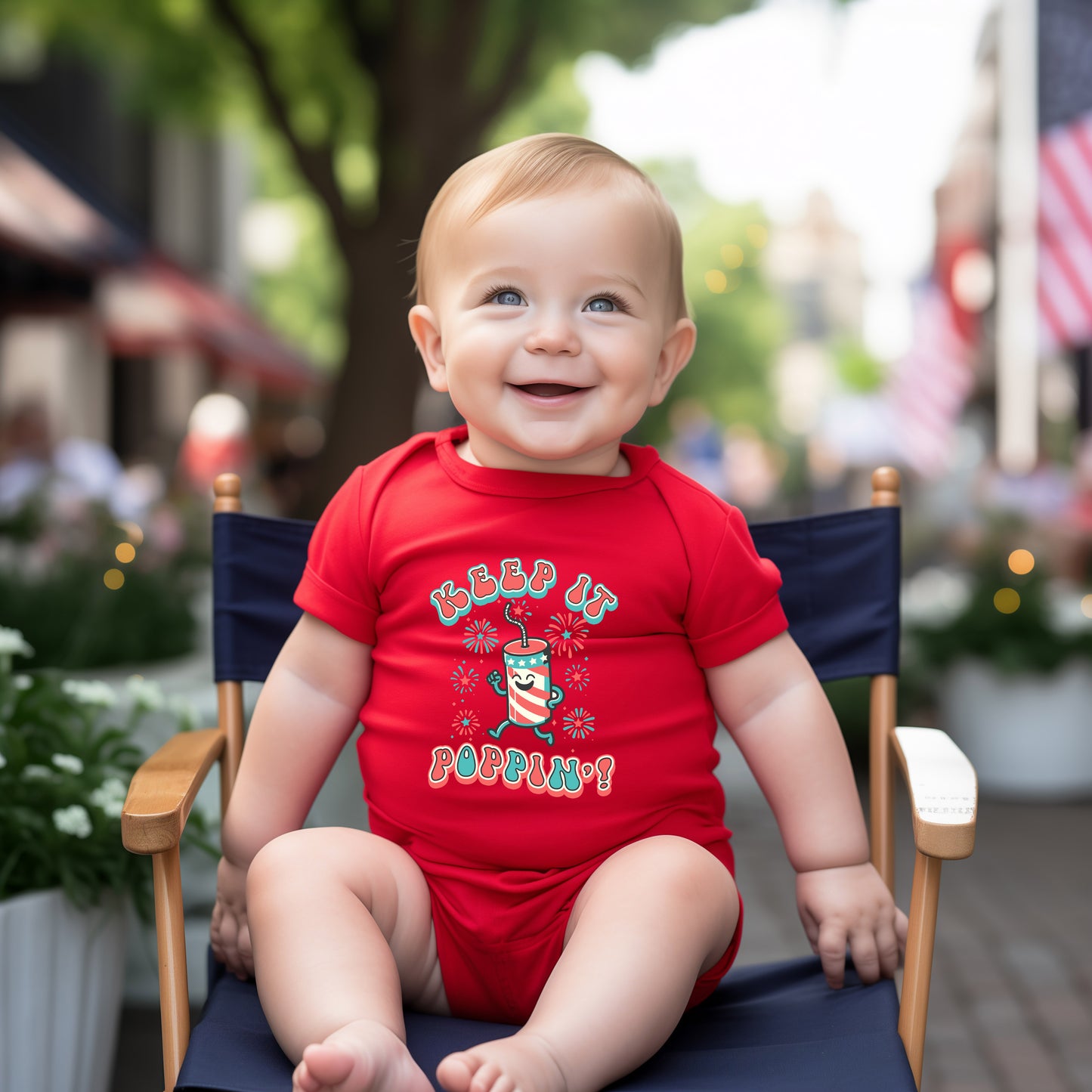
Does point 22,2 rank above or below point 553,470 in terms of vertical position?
above

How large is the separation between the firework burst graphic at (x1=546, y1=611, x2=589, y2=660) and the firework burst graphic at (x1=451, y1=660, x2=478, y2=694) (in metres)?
0.10

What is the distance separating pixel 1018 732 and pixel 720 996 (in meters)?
3.66

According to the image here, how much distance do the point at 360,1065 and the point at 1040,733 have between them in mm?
4316

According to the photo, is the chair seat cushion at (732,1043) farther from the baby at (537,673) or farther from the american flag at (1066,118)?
the american flag at (1066,118)

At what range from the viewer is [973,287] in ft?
55.9

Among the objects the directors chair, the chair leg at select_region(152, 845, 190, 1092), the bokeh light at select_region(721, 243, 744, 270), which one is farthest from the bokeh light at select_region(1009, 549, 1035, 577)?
the chair leg at select_region(152, 845, 190, 1092)

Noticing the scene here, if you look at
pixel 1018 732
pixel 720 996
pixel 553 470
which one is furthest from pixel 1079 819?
pixel 553 470

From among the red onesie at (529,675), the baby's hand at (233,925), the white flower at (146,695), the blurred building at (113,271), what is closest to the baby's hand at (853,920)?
the red onesie at (529,675)

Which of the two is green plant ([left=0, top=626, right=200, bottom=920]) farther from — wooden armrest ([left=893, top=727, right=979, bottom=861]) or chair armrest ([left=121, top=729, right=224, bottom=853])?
wooden armrest ([left=893, top=727, right=979, bottom=861])

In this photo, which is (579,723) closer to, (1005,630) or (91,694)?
(91,694)

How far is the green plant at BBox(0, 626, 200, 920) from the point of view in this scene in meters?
1.95

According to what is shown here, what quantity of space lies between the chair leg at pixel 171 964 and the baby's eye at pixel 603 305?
0.77m

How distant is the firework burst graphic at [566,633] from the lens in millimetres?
1582

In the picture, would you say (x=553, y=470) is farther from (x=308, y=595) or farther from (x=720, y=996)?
(x=720, y=996)
